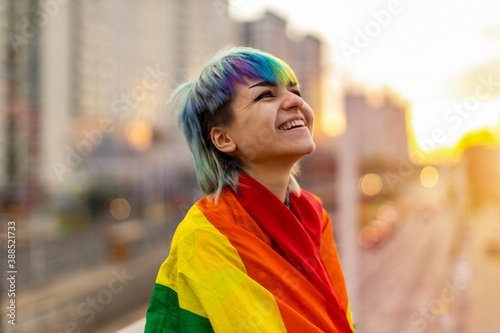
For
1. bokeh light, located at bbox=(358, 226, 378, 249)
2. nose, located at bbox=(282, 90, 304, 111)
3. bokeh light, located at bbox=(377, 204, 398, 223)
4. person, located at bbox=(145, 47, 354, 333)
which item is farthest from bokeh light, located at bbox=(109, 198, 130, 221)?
nose, located at bbox=(282, 90, 304, 111)

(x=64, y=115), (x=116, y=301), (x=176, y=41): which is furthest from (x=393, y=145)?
(x=176, y=41)

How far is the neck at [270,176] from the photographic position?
98cm

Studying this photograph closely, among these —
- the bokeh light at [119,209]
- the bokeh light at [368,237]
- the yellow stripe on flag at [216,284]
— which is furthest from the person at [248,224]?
the bokeh light at [119,209]

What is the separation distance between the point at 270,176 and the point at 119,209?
21.0 meters

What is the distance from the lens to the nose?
938mm

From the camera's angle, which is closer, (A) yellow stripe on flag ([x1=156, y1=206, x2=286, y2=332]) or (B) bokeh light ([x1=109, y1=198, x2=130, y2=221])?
(A) yellow stripe on flag ([x1=156, y1=206, x2=286, y2=332])

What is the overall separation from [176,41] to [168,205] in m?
8.95

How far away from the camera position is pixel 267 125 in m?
0.92

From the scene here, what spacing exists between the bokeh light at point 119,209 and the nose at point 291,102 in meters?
19.6

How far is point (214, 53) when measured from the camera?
108 centimetres

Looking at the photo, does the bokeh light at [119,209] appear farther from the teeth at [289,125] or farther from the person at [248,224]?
the teeth at [289,125]

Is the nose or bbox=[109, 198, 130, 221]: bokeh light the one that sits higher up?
the nose

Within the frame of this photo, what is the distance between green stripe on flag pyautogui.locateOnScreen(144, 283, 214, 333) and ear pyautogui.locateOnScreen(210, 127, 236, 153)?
336mm

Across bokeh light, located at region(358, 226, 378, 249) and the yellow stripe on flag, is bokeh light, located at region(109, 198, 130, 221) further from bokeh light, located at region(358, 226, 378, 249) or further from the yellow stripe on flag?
the yellow stripe on flag
